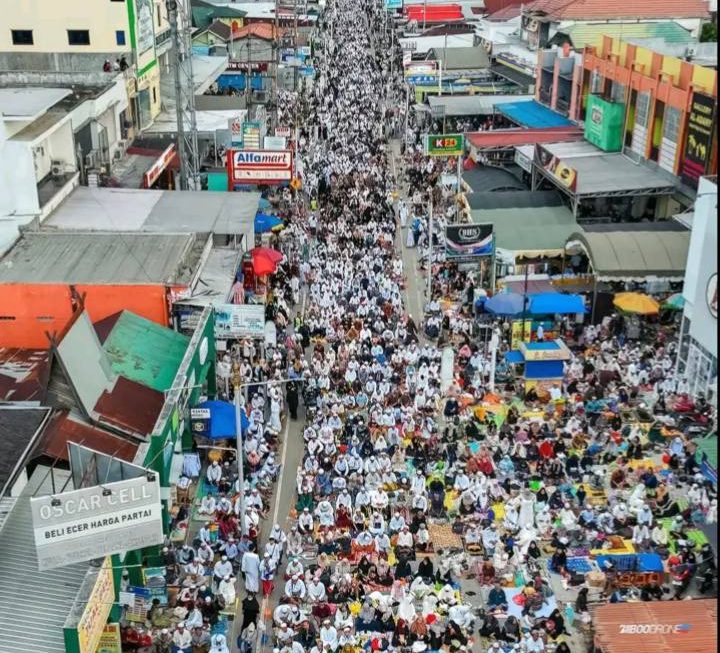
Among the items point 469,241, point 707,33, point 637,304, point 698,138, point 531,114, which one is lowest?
point 637,304

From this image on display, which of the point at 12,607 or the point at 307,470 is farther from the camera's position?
the point at 307,470

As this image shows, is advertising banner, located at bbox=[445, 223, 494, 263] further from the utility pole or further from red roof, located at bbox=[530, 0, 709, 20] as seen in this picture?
red roof, located at bbox=[530, 0, 709, 20]

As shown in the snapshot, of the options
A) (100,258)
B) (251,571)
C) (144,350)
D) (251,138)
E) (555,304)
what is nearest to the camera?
(251,571)

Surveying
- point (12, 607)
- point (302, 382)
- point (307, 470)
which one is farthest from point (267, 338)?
point (12, 607)

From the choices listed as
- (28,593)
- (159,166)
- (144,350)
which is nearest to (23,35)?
(159,166)

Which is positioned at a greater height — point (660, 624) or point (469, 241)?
point (469, 241)

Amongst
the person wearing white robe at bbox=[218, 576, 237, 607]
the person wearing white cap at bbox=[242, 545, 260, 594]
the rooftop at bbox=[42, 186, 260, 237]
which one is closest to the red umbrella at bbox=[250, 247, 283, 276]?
the rooftop at bbox=[42, 186, 260, 237]

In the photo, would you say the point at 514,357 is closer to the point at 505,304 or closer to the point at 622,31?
the point at 505,304

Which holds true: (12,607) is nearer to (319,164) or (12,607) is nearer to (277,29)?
(319,164)
